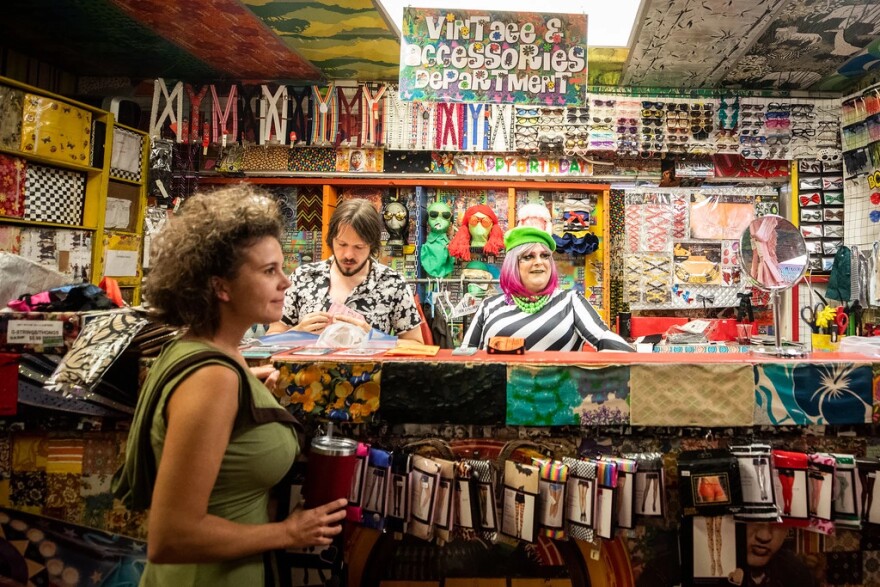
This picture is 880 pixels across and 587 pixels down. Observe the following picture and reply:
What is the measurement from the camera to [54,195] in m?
4.16

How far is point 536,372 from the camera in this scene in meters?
1.41

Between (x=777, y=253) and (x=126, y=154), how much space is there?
5.01 m

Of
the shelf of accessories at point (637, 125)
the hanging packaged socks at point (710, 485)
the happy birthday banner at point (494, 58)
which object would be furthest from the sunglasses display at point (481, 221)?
the hanging packaged socks at point (710, 485)

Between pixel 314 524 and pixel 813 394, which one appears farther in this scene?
pixel 813 394

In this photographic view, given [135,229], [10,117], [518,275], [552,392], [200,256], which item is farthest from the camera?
[135,229]

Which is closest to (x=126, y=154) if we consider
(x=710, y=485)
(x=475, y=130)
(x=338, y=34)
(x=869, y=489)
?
(x=338, y=34)

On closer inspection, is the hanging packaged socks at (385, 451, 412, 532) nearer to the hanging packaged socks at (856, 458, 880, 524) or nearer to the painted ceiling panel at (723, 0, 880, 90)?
the hanging packaged socks at (856, 458, 880, 524)

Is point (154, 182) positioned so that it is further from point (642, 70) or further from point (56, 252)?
point (642, 70)

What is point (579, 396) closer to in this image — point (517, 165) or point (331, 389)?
point (331, 389)

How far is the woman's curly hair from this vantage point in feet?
3.54

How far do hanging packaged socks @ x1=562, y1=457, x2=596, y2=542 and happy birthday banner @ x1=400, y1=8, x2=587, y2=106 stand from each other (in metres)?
2.39

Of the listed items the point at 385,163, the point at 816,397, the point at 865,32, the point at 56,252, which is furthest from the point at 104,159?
the point at 865,32

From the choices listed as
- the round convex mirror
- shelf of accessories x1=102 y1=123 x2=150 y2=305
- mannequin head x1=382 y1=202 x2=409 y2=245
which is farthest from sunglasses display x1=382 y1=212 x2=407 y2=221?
the round convex mirror

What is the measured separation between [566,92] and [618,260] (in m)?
2.46
